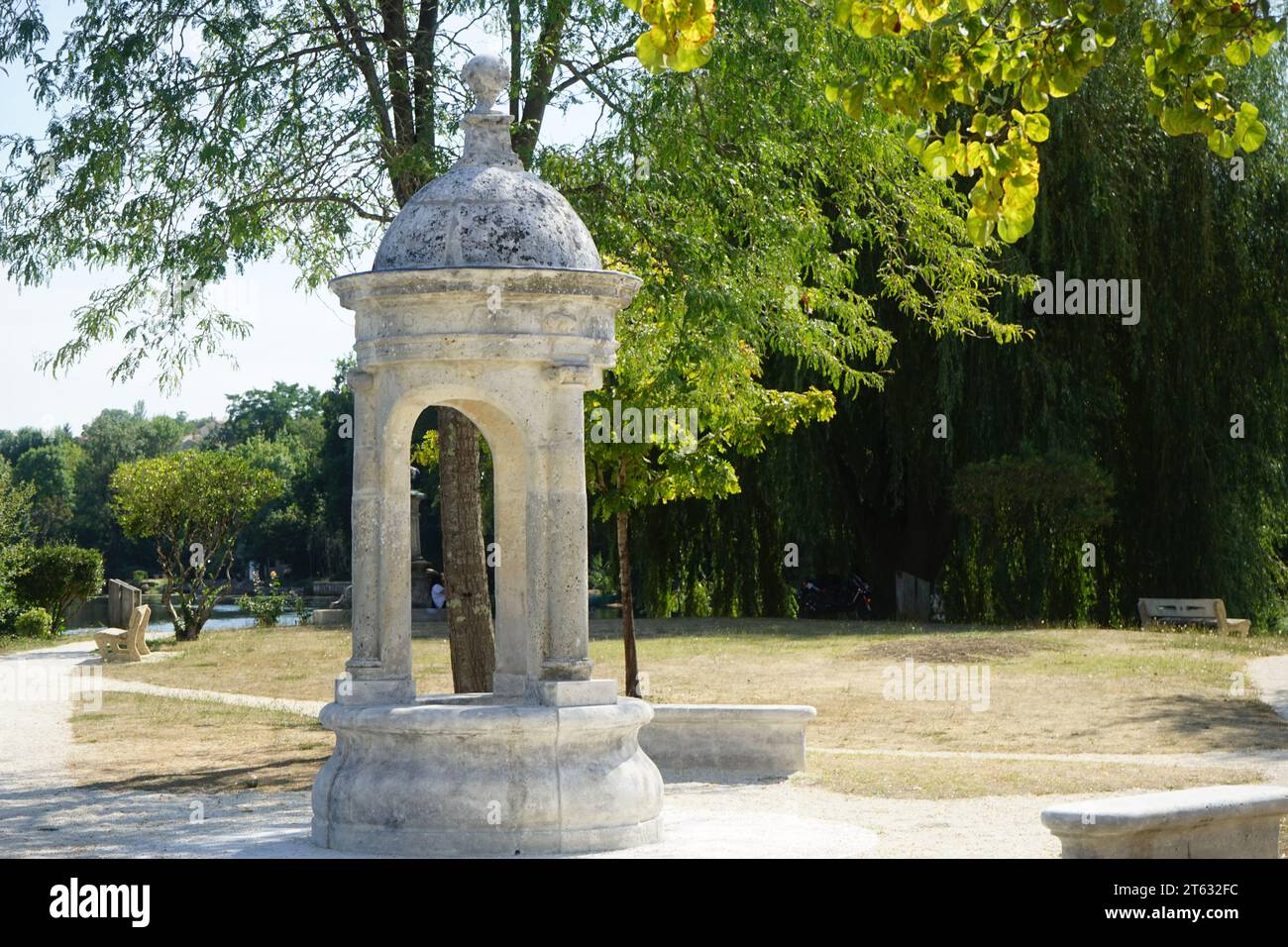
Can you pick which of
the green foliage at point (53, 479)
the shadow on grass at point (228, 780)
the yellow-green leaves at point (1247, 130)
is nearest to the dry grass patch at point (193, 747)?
the shadow on grass at point (228, 780)

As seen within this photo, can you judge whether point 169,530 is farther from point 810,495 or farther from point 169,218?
point 169,218

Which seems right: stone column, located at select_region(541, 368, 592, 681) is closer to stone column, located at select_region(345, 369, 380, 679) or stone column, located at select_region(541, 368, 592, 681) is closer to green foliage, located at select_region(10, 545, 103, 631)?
stone column, located at select_region(345, 369, 380, 679)

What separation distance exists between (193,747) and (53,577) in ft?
56.2

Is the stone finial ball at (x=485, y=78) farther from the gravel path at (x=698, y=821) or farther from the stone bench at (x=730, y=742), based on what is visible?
the stone bench at (x=730, y=742)

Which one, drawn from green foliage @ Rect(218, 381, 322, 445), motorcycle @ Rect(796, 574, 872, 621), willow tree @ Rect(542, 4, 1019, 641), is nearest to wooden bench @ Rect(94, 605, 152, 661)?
motorcycle @ Rect(796, 574, 872, 621)

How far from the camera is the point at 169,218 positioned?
1403 cm

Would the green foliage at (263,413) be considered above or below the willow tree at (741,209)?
above

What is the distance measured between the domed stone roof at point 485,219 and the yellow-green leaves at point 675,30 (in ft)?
10.0

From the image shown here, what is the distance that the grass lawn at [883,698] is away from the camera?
12516 mm

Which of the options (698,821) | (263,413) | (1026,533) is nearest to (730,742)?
(698,821)

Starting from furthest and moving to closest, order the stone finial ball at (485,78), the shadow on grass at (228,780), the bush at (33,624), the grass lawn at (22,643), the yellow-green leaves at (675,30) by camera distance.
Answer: the bush at (33,624) → the grass lawn at (22,643) → the shadow on grass at (228,780) → the stone finial ball at (485,78) → the yellow-green leaves at (675,30)

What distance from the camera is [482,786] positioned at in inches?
336

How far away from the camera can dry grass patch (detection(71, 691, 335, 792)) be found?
1262 centimetres

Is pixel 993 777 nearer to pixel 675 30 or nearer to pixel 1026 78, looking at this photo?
pixel 1026 78
